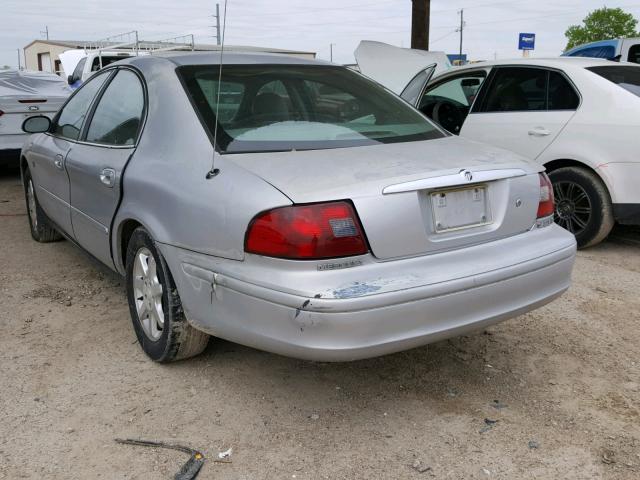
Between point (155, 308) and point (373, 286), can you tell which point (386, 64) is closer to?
point (155, 308)

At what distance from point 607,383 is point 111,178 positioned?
261 cm

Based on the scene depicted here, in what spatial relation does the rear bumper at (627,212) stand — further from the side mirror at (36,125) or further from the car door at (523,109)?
the side mirror at (36,125)

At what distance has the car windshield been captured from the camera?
2.86m

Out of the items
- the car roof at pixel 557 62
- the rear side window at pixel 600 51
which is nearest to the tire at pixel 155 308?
the car roof at pixel 557 62

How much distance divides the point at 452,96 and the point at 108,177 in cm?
414

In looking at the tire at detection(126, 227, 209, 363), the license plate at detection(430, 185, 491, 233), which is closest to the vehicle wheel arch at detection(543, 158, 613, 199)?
the license plate at detection(430, 185, 491, 233)

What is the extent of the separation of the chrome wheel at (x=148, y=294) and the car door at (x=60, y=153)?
114 cm

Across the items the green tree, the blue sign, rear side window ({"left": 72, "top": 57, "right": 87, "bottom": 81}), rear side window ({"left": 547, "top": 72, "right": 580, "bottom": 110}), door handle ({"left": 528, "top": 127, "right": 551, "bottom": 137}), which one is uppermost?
the green tree

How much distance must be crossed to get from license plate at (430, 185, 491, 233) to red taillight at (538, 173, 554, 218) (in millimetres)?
402

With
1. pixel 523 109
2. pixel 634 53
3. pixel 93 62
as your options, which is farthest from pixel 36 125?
pixel 93 62

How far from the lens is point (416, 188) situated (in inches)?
97.0

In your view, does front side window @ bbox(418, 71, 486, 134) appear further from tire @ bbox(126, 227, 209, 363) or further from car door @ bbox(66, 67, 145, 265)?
tire @ bbox(126, 227, 209, 363)

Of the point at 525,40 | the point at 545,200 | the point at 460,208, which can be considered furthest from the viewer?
the point at 525,40

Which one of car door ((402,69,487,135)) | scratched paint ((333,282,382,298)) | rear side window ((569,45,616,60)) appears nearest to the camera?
scratched paint ((333,282,382,298))
